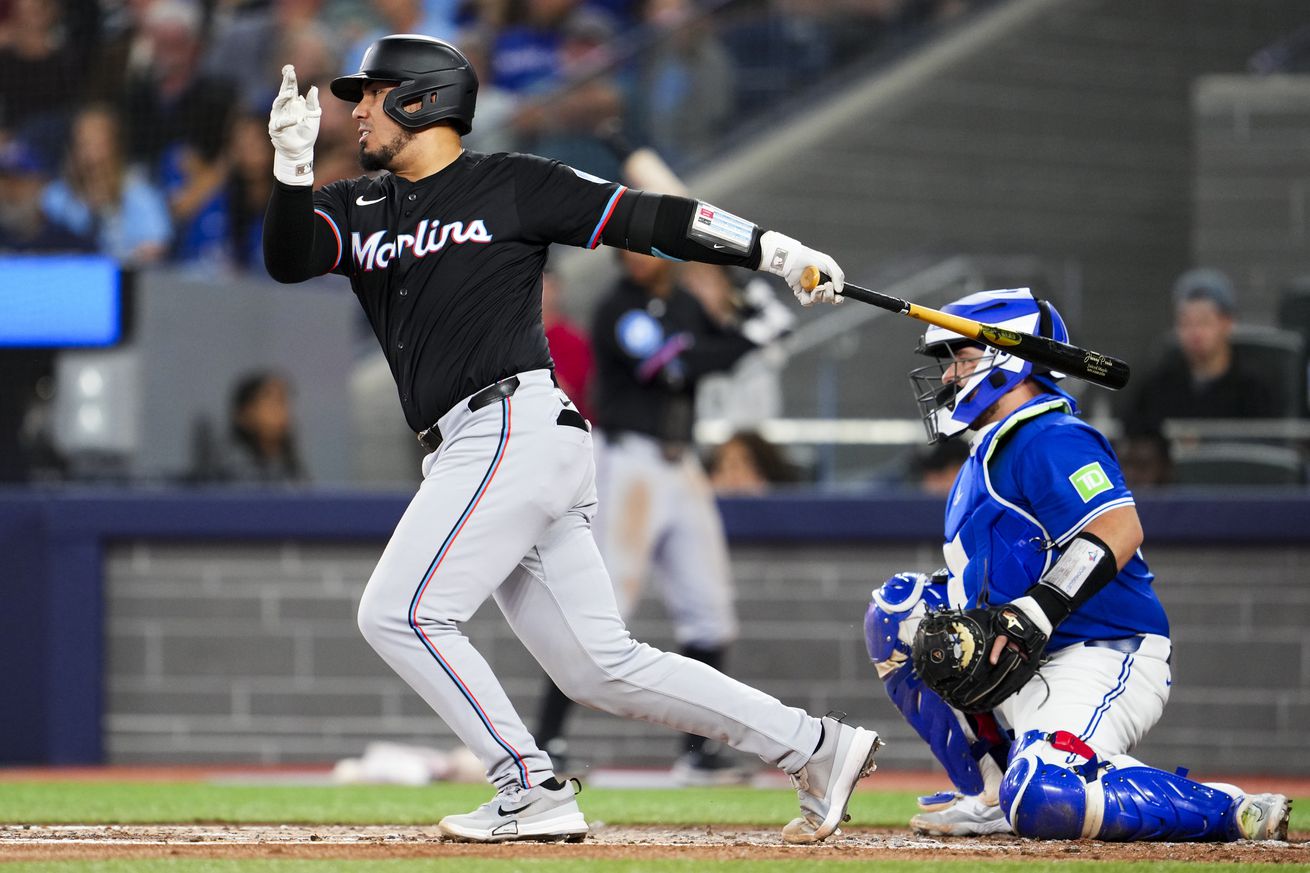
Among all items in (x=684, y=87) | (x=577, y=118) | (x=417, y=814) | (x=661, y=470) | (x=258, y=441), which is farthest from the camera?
(x=684, y=87)

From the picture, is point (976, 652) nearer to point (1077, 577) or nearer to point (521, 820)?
point (1077, 577)

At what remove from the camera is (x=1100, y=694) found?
4402mm

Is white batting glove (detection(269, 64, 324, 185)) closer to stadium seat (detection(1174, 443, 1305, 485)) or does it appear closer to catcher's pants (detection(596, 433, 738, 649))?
catcher's pants (detection(596, 433, 738, 649))

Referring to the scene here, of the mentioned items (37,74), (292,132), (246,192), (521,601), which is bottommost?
(521,601)

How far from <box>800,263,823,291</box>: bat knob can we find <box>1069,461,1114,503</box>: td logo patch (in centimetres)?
80

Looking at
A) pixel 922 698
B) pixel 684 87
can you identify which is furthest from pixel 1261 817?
pixel 684 87

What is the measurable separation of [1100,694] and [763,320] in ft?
10.9

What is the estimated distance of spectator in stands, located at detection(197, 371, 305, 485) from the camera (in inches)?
339

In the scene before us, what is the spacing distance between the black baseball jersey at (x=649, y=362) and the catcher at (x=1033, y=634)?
2.44 m

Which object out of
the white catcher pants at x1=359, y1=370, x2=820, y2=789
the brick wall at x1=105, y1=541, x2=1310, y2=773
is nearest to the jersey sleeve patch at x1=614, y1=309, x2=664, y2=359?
the brick wall at x1=105, y1=541, x2=1310, y2=773

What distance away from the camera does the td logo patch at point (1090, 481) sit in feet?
14.3

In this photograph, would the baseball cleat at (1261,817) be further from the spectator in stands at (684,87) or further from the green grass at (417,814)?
the spectator in stands at (684,87)

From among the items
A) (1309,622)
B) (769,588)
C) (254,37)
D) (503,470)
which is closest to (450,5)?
(254,37)

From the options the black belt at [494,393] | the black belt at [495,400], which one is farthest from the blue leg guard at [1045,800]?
the black belt at [494,393]
